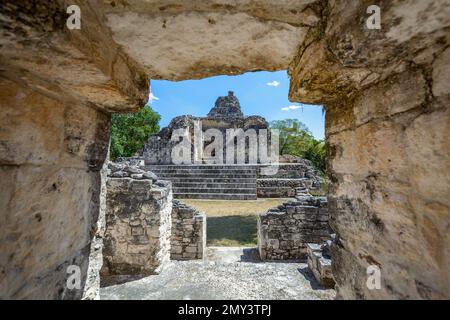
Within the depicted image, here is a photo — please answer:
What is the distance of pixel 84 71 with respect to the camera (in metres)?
0.98

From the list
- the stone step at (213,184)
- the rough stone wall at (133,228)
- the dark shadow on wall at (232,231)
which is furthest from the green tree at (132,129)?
the rough stone wall at (133,228)

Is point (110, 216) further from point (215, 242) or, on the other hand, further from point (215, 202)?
point (215, 202)

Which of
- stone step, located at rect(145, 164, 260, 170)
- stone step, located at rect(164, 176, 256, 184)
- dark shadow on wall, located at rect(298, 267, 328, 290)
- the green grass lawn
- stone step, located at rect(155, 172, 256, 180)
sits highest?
stone step, located at rect(145, 164, 260, 170)

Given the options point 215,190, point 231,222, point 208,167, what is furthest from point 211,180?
point 231,222

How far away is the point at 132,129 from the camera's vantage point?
27.7 metres

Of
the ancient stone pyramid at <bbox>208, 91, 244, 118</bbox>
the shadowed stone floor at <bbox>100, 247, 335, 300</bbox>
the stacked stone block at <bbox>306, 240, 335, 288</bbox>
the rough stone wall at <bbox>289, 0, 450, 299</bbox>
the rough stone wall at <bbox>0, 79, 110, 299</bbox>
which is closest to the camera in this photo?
the rough stone wall at <bbox>289, 0, 450, 299</bbox>

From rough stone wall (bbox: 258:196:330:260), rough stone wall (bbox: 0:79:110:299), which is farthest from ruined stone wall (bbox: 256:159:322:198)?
rough stone wall (bbox: 0:79:110:299)

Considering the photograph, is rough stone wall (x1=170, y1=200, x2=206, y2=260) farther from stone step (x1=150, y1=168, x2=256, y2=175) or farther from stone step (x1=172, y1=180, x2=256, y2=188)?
stone step (x1=150, y1=168, x2=256, y2=175)

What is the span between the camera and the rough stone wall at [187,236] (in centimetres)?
567

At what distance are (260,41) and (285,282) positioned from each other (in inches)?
158

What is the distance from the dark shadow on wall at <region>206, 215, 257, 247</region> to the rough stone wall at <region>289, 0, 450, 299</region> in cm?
547

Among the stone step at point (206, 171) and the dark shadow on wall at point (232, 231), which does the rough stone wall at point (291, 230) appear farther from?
the stone step at point (206, 171)

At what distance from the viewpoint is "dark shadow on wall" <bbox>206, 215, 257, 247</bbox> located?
665cm

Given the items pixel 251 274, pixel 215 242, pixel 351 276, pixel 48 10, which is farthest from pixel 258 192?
pixel 48 10
